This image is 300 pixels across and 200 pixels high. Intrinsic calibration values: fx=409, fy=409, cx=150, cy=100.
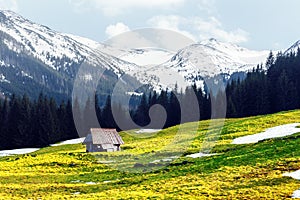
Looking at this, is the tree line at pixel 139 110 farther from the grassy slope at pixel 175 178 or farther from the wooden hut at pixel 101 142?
the grassy slope at pixel 175 178

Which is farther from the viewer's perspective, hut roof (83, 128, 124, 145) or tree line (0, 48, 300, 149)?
tree line (0, 48, 300, 149)

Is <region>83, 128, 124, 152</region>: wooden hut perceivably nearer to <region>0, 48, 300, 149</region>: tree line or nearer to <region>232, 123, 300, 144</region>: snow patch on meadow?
<region>232, 123, 300, 144</region>: snow patch on meadow

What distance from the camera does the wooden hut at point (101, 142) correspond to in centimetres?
7188

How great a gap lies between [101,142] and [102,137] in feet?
4.81

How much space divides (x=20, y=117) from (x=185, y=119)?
49167 millimetres

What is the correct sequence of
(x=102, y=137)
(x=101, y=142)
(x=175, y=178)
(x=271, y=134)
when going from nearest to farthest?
(x=175, y=178), (x=271, y=134), (x=101, y=142), (x=102, y=137)

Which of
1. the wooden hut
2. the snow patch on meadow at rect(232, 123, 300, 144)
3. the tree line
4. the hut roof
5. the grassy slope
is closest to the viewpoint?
the grassy slope

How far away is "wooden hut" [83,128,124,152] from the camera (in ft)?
→ 236

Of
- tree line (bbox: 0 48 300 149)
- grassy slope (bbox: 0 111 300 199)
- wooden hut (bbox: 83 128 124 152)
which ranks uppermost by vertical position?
tree line (bbox: 0 48 300 149)

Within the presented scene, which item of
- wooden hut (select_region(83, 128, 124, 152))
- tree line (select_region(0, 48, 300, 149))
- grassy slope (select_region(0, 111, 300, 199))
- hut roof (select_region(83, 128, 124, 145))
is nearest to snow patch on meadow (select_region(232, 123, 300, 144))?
grassy slope (select_region(0, 111, 300, 199))

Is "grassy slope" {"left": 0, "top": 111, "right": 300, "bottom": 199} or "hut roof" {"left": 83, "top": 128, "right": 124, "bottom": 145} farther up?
"hut roof" {"left": 83, "top": 128, "right": 124, "bottom": 145}

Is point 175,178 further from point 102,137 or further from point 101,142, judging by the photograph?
point 102,137

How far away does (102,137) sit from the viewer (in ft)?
240

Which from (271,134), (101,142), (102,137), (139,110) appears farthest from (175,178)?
(139,110)
